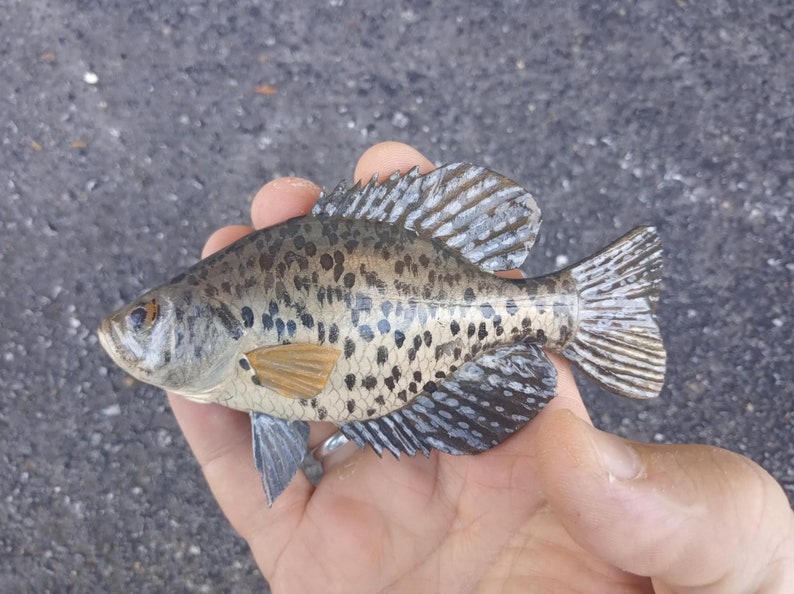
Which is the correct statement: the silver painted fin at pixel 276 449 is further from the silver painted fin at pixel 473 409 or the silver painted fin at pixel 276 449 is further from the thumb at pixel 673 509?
the thumb at pixel 673 509

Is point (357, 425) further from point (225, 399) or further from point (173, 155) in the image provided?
point (173, 155)

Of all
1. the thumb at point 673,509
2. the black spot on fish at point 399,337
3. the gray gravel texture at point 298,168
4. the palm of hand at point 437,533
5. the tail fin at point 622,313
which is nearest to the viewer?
the thumb at point 673,509

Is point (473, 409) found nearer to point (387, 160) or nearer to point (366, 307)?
point (366, 307)

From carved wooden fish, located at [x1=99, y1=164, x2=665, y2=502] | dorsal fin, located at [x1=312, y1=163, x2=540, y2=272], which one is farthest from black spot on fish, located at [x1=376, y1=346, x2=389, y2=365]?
dorsal fin, located at [x1=312, y1=163, x2=540, y2=272]

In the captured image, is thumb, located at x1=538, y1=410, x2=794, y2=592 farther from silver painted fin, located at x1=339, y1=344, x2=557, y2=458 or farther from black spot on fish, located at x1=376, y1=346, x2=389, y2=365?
black spot on fish, located at x1=376, y1=346, x2=389, y2=365

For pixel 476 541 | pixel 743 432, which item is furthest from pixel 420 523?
pixel 743 432

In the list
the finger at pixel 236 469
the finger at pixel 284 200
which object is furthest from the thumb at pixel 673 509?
the finger at pixel 284 200

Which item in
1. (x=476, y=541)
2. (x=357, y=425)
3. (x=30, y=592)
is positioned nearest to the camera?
(x=476, y=541)

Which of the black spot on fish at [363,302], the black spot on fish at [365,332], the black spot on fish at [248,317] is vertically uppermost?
the black spot on fish at [248,317]
